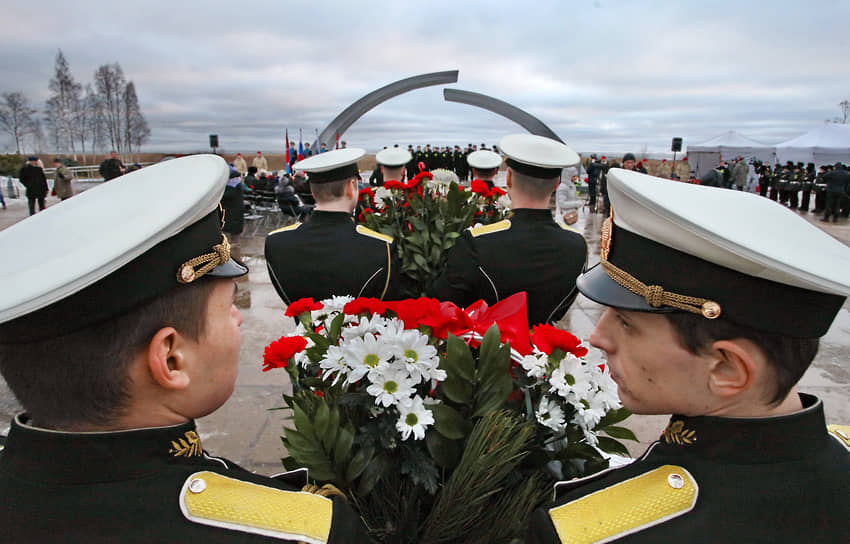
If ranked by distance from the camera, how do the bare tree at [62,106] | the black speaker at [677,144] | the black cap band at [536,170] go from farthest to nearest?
the bare tree at [62,106] → the black speaker at [677,144] → the black cap band at [536,170]

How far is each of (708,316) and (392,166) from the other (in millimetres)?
5246

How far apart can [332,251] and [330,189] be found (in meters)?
0.41

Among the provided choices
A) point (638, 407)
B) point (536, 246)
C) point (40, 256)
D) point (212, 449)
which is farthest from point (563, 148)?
point (212, 449)

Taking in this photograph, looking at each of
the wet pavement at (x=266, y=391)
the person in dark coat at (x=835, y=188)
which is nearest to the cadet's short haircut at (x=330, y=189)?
the wet pavement at (x=266, y=391)

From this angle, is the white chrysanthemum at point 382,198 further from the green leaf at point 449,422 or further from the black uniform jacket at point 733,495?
the black uniform jacket at point 733,495

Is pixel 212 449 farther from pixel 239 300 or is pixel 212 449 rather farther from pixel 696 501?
pixel 239 300

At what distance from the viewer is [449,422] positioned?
1.07m

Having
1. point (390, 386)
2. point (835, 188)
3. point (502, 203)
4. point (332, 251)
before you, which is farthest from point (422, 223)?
point (835, 188)

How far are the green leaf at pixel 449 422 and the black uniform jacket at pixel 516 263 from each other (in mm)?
1745

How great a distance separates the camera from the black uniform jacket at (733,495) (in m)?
0.89

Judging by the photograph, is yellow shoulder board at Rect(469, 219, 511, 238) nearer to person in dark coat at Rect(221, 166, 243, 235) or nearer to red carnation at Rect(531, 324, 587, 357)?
red carnation at Rect(531, 324, 587, 357)

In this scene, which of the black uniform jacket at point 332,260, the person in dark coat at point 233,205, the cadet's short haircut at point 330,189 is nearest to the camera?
the black uniform jacket at point 332,260

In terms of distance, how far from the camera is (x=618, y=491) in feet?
3.26

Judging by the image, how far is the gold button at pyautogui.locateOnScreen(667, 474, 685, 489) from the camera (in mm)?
961
